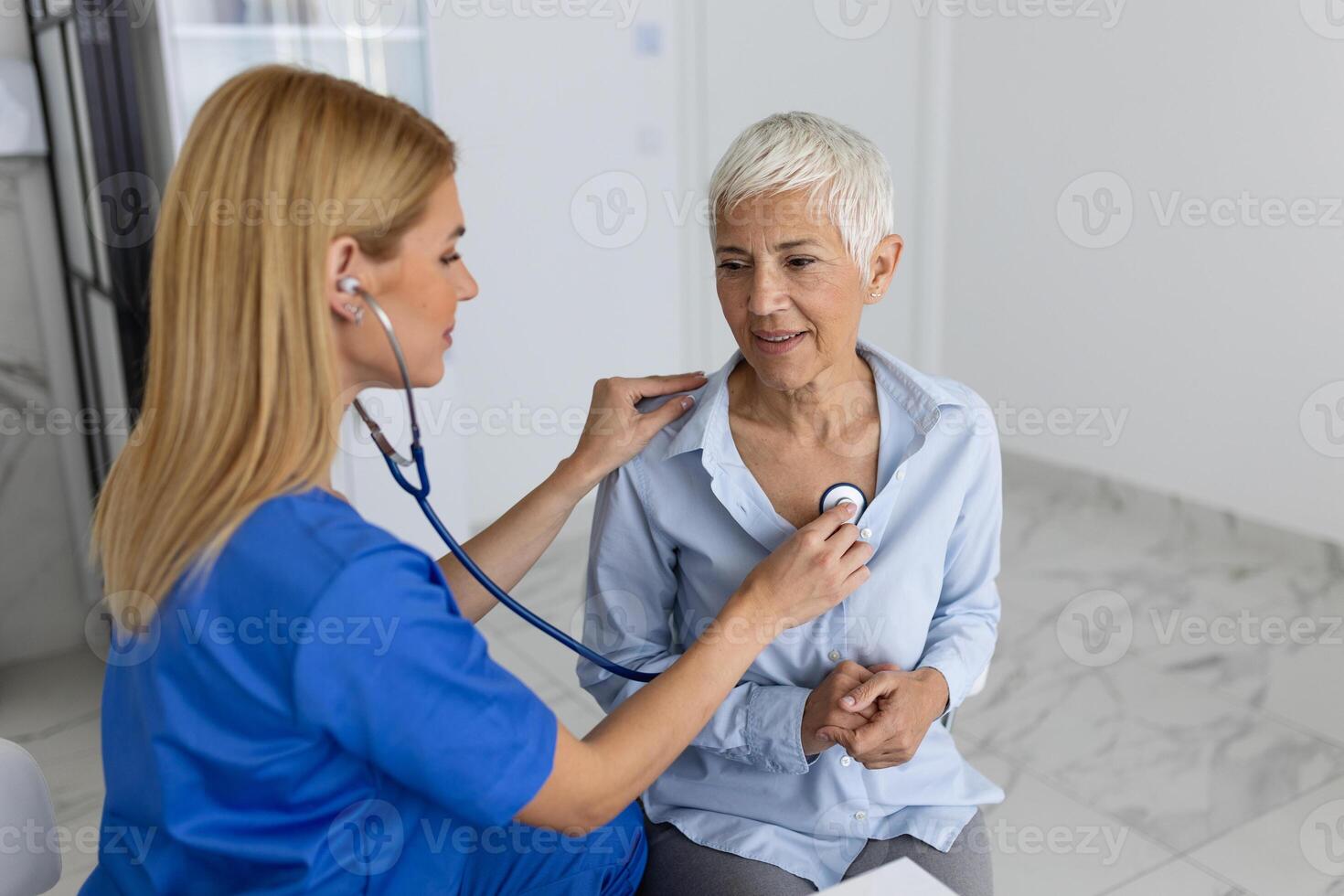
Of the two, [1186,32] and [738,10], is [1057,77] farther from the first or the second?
[738,10]

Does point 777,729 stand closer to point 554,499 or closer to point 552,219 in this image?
point 554,499

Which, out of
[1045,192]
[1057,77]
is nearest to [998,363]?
[1045,192]

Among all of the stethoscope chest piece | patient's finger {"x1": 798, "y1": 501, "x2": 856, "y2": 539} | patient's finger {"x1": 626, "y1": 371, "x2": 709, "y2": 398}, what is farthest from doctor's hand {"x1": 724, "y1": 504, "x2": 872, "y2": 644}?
patient's finger {"x1": 626, "y1": 371, "x2": 709, "y2": 398}

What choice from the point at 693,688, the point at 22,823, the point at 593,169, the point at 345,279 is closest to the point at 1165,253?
the point at 593,169

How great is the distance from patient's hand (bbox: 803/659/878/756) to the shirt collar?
30cm

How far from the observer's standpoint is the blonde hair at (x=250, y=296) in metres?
0.92

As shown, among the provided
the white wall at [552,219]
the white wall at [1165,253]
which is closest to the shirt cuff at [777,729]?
the white wall at [552,219]

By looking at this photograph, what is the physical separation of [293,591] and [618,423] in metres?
0.58

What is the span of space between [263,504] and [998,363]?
363 centimetres

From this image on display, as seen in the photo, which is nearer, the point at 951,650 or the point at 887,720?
the point at 887,720

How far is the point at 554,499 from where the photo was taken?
140 centimetres

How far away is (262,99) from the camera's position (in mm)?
945

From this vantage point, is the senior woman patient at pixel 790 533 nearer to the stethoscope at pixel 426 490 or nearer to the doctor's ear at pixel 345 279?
the stethoscope at pixel 426 490

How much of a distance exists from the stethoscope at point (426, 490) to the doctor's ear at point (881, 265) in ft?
0.80
